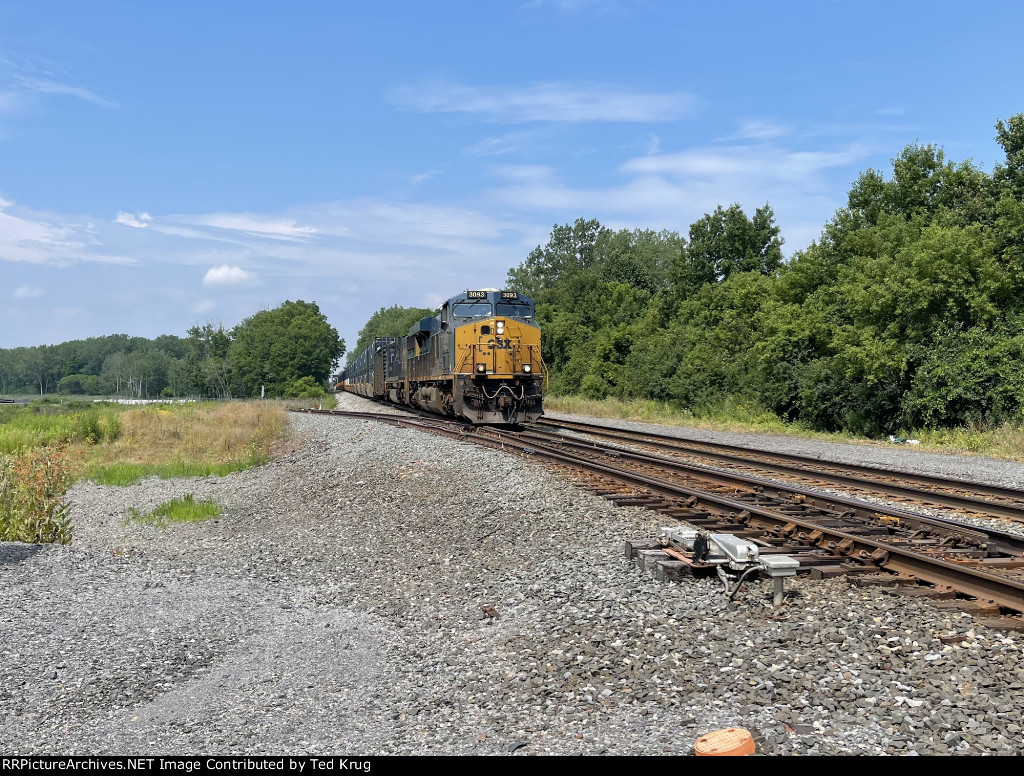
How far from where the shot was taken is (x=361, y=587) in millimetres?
7512

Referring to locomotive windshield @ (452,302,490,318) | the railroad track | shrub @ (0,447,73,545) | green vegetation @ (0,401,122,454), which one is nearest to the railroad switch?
the railroad track

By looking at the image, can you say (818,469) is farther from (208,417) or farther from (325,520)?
(208,417)

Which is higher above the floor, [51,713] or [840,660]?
[840,660]

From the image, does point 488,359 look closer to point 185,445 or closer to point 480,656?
point 185,445

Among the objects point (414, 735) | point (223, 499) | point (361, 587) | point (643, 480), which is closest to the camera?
point (414, 735)

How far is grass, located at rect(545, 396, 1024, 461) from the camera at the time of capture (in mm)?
16172

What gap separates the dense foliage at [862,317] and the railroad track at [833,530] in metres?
10.3

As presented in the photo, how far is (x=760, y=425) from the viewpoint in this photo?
80.7ft

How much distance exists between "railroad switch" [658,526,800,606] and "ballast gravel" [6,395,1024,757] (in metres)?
0.13

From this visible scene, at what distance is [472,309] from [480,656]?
1664 centimetres

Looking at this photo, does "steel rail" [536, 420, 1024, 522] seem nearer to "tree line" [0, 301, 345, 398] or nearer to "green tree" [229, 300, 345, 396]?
"tree line" [0, 301, 345, 398]

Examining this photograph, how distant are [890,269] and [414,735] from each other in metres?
20.1

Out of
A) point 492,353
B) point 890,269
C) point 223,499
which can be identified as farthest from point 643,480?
point 890,269

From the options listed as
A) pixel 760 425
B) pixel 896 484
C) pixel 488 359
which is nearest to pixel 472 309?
pixel 488 359
